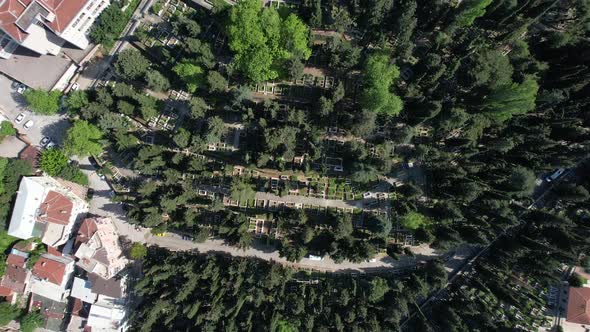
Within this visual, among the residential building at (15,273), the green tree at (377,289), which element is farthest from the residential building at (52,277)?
the green tree at (377,289)

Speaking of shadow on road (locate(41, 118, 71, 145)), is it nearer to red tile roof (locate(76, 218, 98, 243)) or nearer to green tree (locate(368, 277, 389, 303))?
red tile roof (locate(76, 218, 98, 243))

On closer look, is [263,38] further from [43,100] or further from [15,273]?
[15,273]

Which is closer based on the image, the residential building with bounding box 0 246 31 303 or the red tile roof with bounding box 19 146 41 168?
the red tile roof with bounding box 19 146 41 168

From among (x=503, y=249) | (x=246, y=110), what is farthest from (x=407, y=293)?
(x=246, y=110)

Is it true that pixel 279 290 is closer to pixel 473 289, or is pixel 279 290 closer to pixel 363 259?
pixel 363 259

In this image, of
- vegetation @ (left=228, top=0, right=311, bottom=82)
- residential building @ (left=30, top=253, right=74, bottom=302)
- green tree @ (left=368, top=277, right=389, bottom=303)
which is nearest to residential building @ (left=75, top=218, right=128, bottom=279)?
residential building @ (left=30, top=253, right=74, bottom=302)

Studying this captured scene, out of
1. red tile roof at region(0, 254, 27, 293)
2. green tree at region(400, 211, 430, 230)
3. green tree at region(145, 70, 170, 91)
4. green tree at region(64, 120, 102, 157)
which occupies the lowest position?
red tile roof at region(0, 254, 27, 293)

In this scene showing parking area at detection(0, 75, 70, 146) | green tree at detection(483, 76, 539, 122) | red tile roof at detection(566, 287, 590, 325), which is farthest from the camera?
parking area at detection(0, 75, 70, 146)

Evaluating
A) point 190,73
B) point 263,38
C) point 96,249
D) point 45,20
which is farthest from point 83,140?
point 263,38
